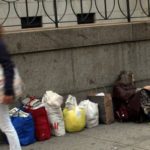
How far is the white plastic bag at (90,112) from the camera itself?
7.56 meters

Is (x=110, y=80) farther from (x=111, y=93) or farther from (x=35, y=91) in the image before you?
(x=35, y=91)

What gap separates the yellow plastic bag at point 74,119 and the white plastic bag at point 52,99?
261 mm

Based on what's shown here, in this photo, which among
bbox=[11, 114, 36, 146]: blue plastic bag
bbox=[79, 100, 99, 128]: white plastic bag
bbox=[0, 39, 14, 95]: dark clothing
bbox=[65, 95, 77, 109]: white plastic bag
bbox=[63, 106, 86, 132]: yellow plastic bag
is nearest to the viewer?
bbox=[0, 39, 14, 95]: dark clothing

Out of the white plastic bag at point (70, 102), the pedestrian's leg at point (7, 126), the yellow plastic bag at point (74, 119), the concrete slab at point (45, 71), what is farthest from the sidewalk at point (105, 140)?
the pedestrian's leg at point (7, 126)

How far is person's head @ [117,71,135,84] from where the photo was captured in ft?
26.9

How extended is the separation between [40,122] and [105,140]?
0.92 meters

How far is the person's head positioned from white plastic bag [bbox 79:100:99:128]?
0.78 m

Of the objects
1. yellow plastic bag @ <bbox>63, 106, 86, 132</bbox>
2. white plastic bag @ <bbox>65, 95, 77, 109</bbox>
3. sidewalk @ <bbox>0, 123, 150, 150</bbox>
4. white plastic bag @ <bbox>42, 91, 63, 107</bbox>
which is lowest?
sidewalk @ <bbox>0, 123, 150, 150</bbox>

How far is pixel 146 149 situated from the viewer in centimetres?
628

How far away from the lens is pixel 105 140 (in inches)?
269

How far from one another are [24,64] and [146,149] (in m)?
2.17

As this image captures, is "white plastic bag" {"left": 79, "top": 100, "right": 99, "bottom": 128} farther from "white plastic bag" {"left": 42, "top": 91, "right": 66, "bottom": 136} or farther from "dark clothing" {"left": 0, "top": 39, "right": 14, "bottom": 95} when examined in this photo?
"dark clothing" {"left": 0, "top": 39, "right": 14, "bottom": 95}

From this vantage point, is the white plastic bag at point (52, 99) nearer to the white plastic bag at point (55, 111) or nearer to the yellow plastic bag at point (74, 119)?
the white plastic bag at point (55, 111)

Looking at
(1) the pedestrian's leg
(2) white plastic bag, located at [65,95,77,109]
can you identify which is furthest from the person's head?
(1) the pedestrian's leg
